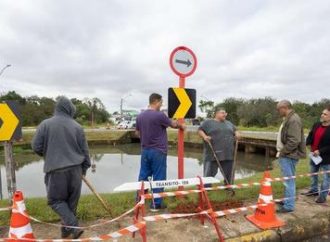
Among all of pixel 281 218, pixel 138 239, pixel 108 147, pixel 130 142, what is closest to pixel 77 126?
pixel 138 239

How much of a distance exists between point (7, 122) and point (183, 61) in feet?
9.10

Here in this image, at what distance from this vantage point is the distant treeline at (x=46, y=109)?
50.2 meters

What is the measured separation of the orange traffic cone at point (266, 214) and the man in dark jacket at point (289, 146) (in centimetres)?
51

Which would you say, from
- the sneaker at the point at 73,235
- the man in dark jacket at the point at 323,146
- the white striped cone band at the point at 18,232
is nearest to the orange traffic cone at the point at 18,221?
the white striped cone band at the point at 18,232

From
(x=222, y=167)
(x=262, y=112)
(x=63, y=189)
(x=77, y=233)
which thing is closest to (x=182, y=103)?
(x=222, y=167)

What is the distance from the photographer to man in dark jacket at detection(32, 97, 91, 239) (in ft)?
11.0

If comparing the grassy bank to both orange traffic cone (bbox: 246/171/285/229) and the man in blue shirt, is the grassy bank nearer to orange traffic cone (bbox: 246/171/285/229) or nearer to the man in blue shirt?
the man in blue shirt

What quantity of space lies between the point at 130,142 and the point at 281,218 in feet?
98.7

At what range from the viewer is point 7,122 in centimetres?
405

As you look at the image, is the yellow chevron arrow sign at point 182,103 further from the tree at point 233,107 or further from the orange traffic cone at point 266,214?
the tree at point 233,107

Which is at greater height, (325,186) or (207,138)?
(207,138)

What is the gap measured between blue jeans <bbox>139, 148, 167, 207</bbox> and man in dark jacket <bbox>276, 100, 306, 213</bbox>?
1.83m

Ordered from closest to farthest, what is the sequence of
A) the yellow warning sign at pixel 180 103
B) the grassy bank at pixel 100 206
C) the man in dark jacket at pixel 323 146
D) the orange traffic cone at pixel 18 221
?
the orange traffic cone at pixel 18 221 < the grassy bank at pixel 100 206 < the yellow warning sign at pixel 180 103 < the man in dark jacket at pixel 323 146

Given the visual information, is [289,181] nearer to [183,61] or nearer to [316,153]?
[316,153]
